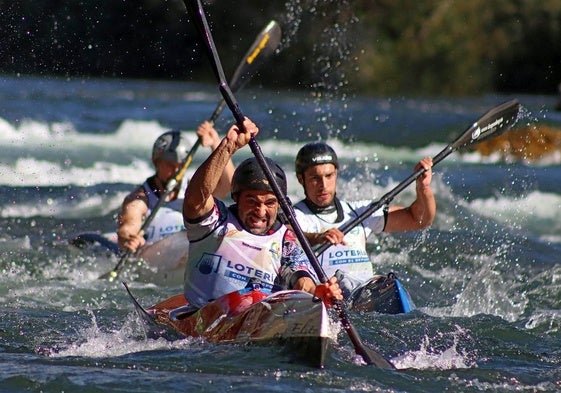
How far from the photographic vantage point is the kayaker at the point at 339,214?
8.13 meters

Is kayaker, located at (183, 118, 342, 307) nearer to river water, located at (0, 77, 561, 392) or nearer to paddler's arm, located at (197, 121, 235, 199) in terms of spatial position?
river water, located at (0, 77, 561, 392)

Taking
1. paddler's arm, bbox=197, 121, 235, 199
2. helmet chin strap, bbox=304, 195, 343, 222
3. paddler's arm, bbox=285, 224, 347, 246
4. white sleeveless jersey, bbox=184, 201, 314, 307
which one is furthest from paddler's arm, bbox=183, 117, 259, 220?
paddler's arm, bbox=197, 121, 235, 199

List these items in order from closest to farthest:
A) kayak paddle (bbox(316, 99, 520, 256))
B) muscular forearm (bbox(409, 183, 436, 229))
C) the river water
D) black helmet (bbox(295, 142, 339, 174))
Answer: the river water, black helmet (bbox(295, 142, 339, 174)), kayak paddle (bbox(316, 99, 520, 256)), muscular forearm (bbox(409, 183, 436, 229))

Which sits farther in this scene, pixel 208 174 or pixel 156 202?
pixel 156 202

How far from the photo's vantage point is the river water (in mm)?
6113

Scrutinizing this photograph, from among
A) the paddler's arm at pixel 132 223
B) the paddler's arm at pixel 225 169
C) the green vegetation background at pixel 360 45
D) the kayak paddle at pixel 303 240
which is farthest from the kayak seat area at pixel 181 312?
the green vegetation background at pixel 360 45

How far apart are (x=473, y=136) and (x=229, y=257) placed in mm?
3368

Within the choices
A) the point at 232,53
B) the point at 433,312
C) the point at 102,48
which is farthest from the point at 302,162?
the point at 232,53

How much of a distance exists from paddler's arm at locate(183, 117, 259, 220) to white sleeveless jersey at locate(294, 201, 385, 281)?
6.39 ft

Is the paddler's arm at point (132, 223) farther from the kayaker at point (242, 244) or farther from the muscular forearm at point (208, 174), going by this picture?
the muscular forearm at point (208, 174)

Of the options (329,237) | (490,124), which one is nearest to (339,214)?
(329,237)

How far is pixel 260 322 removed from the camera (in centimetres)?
616

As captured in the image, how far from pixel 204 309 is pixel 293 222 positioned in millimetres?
738

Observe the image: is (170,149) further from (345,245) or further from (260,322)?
(260,322)
